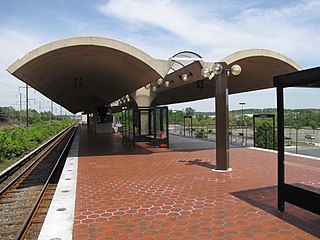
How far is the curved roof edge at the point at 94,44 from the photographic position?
9.41 metres

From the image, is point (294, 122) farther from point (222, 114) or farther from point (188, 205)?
point (222, 114)

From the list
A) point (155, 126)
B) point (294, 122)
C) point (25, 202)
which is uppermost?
point (294, 122)

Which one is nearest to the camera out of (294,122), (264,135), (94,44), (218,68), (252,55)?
(294,122)

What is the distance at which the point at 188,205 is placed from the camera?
18.2 feet

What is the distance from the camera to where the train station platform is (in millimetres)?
4340

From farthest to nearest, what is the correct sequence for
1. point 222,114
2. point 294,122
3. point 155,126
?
point 155,126, point 222,114, point 294,122

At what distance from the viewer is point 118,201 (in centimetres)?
592

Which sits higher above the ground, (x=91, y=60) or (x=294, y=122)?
(x=91, y=60)

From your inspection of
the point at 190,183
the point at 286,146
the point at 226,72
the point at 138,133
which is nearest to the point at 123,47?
the point at 226,72

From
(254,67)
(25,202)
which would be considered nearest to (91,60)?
(25,202)

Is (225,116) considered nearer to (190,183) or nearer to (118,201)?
(190,183)

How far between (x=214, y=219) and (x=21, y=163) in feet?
39.4

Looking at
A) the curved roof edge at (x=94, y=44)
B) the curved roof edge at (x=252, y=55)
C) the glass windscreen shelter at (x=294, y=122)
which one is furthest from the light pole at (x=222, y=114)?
the glass windscreen shelter at (x=294, y=122)

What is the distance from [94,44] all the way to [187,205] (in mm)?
6754
